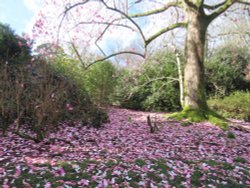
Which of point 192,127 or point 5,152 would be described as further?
point 192,127

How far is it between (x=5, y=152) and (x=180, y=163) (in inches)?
104

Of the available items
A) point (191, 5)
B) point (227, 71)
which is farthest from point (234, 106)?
point (191, 5)

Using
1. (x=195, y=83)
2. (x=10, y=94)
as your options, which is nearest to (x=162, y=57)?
(x=195, y=83)

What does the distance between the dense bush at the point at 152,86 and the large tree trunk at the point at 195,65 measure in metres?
4.18

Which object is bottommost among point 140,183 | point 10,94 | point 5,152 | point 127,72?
point 140,183

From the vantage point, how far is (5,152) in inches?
187

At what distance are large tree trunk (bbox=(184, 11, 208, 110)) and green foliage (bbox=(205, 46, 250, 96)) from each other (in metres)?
5.32

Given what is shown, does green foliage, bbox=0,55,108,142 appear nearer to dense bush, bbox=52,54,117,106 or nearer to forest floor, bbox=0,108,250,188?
forest floor, bbox=0,108,250,188

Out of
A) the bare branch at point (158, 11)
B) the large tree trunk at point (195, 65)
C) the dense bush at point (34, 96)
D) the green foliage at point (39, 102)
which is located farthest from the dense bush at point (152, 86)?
the green foliage at point (39, 102)

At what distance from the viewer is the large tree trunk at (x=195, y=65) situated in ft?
28.1

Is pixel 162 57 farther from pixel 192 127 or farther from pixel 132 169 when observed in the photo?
pixel 132 169

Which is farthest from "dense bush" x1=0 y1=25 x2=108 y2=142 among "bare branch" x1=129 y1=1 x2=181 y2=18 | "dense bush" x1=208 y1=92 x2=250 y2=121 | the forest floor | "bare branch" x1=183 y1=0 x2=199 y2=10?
"dense bush" x1=208 y1=92 x2=250 y2=121

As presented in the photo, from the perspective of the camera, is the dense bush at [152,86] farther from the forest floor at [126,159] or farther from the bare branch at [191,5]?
the forest floor at [126,159]

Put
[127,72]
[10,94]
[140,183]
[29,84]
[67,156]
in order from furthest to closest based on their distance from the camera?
1. [127,72]
2. [29,84]
3. [10,94]
4. [67,156]
5. [140,183]
